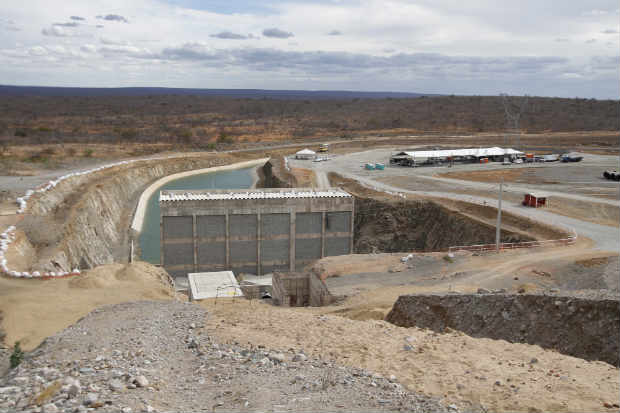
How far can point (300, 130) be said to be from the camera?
141875 millimetres

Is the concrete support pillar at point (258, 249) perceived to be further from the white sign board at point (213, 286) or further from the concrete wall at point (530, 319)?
the concrete wall at point (530, 319)

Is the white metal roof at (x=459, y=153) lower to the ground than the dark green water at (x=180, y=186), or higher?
higher

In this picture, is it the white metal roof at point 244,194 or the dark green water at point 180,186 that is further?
the dark green water at point 180,186

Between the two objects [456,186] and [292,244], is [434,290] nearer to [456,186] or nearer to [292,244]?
[292,244]

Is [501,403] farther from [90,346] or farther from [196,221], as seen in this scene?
[196,221]

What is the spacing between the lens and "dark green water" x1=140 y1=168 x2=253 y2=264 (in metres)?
51.6

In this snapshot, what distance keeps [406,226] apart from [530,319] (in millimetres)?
34834

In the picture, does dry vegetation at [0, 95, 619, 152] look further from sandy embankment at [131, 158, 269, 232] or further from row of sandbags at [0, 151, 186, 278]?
row of sandbags at [0, 151, 186, 278]

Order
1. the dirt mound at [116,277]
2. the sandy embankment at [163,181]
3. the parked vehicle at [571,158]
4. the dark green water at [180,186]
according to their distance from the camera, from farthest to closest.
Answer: the parked vehicle at [571,158], the sandy embankment at [163,181], the dark green water at [180,186], the dirt mound at [116,277]

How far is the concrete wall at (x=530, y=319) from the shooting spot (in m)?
14.6

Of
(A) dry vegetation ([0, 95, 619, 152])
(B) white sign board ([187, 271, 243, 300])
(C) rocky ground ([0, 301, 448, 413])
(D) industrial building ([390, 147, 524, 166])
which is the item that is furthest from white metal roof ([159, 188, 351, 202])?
(A) dry vegetation ([0, 95, 619, 152])

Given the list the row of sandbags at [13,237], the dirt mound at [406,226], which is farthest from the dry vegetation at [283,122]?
the dirt mound at [406,226]

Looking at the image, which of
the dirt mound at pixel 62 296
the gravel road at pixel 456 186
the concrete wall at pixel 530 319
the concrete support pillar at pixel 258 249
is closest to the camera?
the concrete wall at pixel 530 319

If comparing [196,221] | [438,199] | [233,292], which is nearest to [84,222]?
[196,221]
